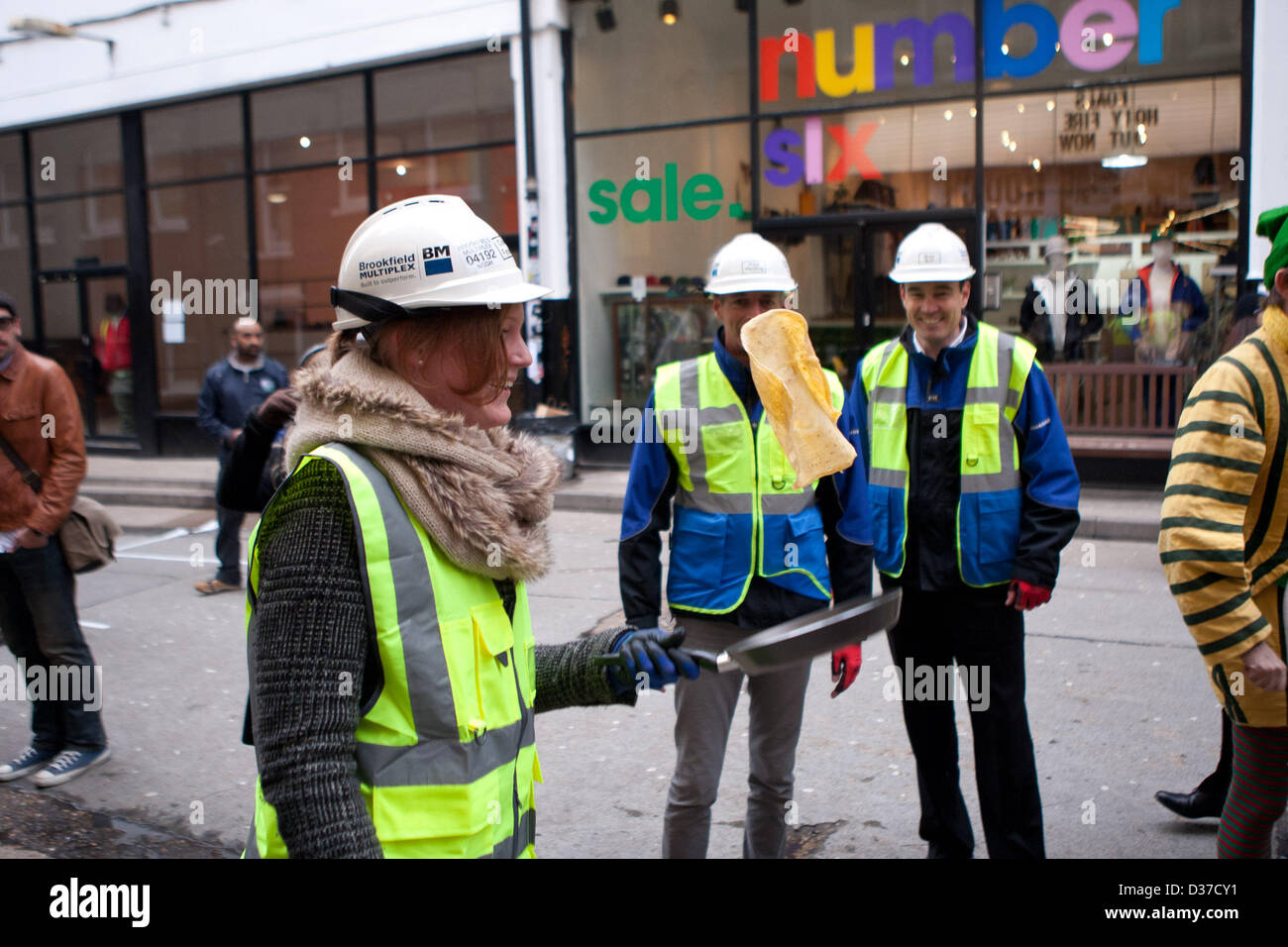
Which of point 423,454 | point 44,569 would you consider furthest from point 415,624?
point 44,569

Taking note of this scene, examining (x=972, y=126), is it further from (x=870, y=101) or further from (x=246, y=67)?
(x=246, y=67)

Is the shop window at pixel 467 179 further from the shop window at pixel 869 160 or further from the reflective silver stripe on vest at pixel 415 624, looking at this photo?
the reflective silver stripe on vest at pixel 415 624

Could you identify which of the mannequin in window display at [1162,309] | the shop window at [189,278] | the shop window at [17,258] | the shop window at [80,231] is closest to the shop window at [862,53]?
the mannequin in window display at [1162,309]

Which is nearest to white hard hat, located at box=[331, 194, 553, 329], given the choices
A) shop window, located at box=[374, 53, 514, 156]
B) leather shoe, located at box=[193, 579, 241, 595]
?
leather shoe, located at box=[193, 579, 241, 595]

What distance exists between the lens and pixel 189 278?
52.8 feet

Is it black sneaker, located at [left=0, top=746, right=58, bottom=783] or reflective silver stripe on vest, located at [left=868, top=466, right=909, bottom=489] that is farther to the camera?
black sneaker, located at [left=0, top=746, right=58, bottom=783]

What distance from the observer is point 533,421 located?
490 inches

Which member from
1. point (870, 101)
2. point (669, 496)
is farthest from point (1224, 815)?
point (870, 101)

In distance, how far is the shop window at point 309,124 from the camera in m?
14.3

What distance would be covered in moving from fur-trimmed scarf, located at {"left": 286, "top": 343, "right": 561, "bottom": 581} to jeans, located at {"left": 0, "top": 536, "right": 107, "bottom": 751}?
12.2 ft

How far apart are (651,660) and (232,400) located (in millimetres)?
7380

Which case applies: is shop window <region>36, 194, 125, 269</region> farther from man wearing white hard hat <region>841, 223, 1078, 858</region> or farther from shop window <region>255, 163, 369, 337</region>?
man wearing white hard hat <region>841, 223, 1078, 858</region>

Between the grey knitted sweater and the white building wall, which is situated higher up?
the white building wall

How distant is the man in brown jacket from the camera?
15.7 ft
